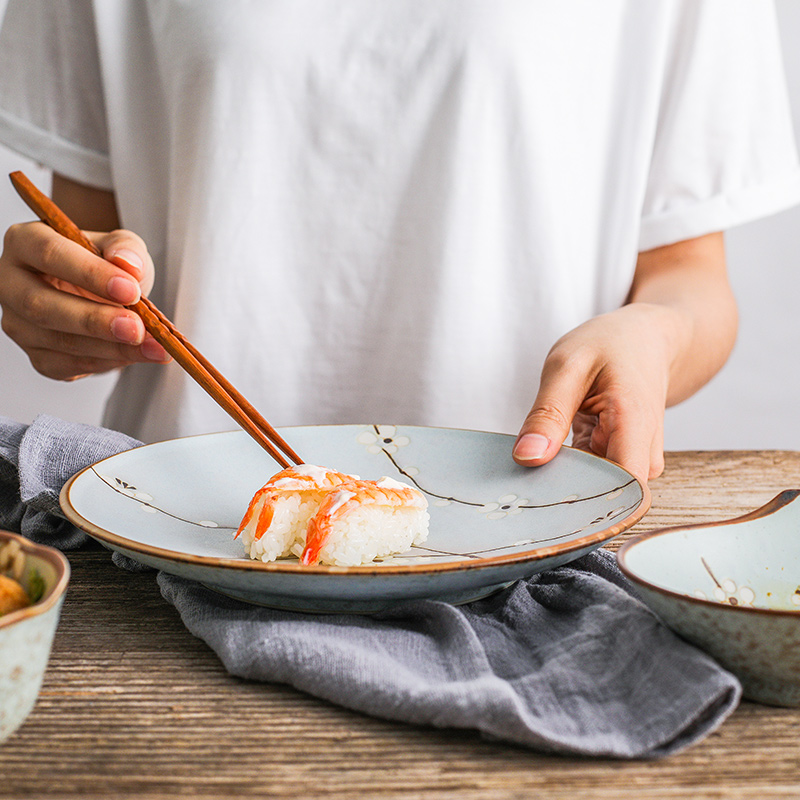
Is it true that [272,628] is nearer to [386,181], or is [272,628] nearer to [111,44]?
[386,181]

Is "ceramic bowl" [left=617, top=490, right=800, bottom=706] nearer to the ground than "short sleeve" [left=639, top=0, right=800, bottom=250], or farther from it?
nearer to the ground

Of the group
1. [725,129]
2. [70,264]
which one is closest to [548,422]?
[70,264]

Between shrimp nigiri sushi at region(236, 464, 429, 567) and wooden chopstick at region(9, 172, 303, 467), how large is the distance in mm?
138

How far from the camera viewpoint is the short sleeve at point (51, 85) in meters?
1.35

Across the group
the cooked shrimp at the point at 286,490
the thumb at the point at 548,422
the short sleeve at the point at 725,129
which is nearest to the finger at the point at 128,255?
the cooked shrimp at the point at 286,490

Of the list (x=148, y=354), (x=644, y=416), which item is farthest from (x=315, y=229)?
(x=644, y=416)

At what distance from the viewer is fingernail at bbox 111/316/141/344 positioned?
0.89m

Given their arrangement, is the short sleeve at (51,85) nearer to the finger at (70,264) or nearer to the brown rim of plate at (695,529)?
the finger at (70,264)

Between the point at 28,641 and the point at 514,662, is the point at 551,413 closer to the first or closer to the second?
the point at 514,662

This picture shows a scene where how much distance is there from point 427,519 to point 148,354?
0.42 metres

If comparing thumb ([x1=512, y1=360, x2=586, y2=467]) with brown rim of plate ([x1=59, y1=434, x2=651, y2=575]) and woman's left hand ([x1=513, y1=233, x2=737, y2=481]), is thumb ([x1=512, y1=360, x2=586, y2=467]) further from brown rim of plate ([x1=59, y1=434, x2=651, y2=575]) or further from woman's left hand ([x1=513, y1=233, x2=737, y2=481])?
brown rim of plate ([x1=59, y1=434, x2=651, y2=575])

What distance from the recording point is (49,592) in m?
0.44

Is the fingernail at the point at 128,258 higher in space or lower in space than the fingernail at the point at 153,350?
higher

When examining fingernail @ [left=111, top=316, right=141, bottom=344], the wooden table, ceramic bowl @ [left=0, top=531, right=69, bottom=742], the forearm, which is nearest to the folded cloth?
the wooden table
